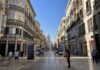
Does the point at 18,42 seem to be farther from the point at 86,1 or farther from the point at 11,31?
the point at 86,1

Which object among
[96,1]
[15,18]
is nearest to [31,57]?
[96,1]

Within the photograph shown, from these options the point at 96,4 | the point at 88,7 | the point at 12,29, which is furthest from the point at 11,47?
the point at 96,4

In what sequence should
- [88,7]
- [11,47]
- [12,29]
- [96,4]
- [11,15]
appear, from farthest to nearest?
[11,15] → [12,29] → [11,47] → [88,7] → [96,4]

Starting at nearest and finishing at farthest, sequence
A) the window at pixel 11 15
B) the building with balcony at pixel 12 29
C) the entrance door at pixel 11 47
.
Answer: the building with balcony at pixel 12 29 → the entrance door at pixel 11 47 → the window at pixel 11 15

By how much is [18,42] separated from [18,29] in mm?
3846

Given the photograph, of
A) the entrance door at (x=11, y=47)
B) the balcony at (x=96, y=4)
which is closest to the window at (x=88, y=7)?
the balcony at (x=96, y=4)

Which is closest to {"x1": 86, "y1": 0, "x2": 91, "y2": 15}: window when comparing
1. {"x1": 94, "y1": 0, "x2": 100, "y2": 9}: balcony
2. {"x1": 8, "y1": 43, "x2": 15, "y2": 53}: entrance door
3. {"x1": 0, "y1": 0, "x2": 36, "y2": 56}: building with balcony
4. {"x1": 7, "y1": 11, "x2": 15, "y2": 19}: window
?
{"x1": 94, "y1": 0, "x2": 100, "y2": 9}: balcony

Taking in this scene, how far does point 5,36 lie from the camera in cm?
4919

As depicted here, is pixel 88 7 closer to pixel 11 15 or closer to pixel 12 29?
pixel 12 29

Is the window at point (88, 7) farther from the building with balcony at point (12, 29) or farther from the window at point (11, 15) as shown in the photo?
the window at point (11, 15)

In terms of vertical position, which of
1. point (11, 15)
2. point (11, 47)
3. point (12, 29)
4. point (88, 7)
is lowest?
point (11, 47)

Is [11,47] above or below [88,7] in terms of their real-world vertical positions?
below

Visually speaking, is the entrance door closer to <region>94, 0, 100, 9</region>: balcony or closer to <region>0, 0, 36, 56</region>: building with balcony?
<region>0, 0, 36, 56</region>: building with balcony

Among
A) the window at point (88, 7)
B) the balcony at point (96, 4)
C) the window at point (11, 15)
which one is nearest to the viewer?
the balcony at point (96, 4)
